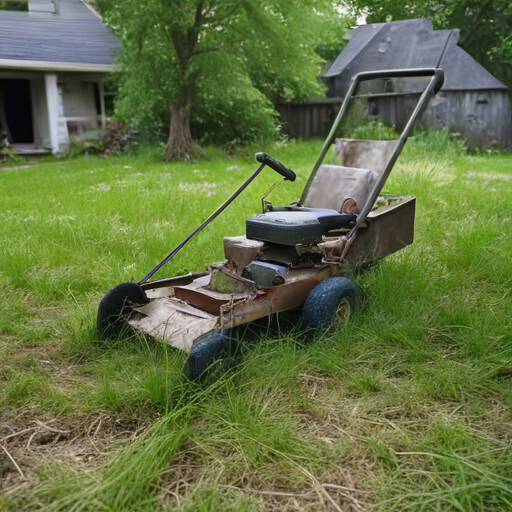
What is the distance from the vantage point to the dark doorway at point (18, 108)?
14.1 metres

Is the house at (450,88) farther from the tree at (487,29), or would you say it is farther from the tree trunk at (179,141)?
the tree trunk at (179,141)

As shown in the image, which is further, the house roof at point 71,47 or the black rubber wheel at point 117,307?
the house roof at point 71,47

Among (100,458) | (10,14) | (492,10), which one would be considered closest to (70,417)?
(100,458)

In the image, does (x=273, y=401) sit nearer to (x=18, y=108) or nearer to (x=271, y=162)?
(x=271, y=162)

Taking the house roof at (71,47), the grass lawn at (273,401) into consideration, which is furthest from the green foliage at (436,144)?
the house roof at (71,47)

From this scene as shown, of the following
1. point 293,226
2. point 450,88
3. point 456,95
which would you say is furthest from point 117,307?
point 456,95

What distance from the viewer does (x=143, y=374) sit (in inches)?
106

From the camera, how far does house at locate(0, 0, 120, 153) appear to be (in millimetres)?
12289

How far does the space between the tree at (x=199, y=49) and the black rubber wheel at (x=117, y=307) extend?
25.6 ft

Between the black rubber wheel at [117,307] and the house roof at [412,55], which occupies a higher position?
the house roof at [412,55]

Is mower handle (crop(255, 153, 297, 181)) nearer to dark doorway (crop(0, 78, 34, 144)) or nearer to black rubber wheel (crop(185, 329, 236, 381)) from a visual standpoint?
black rubber wheel (crop(185, 329, 236, 381))

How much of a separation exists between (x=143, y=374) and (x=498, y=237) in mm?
3192

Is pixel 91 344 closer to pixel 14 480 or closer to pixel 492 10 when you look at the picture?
pixel 14 480

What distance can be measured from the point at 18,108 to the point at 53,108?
1.41 metres
